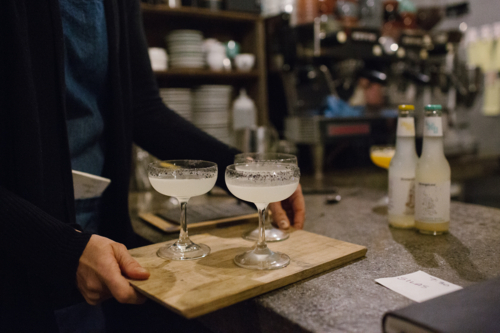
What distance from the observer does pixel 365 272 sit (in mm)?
843

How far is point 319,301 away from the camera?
2.35ft

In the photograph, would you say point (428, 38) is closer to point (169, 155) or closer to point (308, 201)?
point (308, 201)

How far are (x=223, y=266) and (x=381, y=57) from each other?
2.34m

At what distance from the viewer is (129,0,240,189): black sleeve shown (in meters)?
1.21

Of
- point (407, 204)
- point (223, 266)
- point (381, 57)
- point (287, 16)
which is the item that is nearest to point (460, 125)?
point (381, 57)

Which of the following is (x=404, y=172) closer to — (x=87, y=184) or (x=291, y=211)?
(x=291, y=211)

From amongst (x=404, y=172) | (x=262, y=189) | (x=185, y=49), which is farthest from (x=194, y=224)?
(x=185, y=49)

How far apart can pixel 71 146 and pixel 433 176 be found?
933mm

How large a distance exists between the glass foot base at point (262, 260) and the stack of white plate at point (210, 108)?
165cm

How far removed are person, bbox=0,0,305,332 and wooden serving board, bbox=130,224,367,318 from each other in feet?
0.20

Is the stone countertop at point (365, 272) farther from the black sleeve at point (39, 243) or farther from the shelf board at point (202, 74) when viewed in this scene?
the shelf board at point (202, 74)

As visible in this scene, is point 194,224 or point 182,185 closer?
point 182,185

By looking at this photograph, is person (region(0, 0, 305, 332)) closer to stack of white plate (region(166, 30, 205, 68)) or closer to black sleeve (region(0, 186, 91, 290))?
black sleeve (region(0, 186, 91, 290))

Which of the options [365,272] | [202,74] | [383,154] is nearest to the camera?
[365,272]
